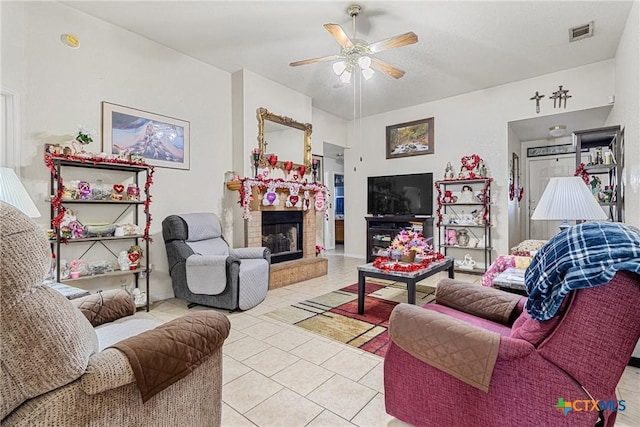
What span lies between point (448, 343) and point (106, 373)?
1.20m

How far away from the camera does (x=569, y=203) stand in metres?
2.15

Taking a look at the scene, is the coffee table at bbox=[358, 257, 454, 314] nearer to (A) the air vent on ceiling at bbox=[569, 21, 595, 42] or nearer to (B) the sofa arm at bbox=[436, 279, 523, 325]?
(B) the sofa arm at bbox=[436, 279, 523, 325]

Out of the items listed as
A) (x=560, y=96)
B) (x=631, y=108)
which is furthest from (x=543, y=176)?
(x=631, y=108)

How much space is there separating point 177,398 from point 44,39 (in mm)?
3445

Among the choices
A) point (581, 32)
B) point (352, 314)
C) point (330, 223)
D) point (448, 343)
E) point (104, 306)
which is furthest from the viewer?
point (330, 223)

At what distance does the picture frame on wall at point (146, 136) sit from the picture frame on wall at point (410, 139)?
380cm

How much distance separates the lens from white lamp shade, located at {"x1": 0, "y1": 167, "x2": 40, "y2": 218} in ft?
6.06

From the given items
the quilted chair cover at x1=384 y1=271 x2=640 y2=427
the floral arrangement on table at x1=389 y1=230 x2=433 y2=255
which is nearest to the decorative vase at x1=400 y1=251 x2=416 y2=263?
the floral arrangement on table at x1=389 y1=230 x2=433 y2=255

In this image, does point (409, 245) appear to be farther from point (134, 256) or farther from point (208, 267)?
point (134, 256)

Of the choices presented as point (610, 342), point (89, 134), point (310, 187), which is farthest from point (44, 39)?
point (610, 342)

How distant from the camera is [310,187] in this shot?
4.91 metres

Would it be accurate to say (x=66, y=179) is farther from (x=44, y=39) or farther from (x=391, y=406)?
(x=391, y=406)

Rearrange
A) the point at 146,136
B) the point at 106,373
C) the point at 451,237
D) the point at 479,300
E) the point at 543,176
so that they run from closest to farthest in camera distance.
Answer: the point at 106,373
the point at 479,300
the point at 146,136
the point at 451,237
the point at 543,176

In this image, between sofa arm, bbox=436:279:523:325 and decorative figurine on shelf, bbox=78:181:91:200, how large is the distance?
316 centimetres
